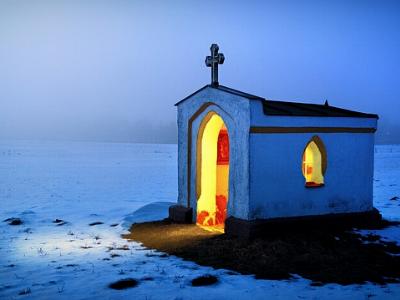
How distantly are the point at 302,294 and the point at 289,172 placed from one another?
4942mm

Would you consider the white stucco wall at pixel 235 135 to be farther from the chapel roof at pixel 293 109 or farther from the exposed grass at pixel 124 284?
the exposed grass at pixel 124 284

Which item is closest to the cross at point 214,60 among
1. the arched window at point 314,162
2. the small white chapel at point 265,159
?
the small white chapel at point 265,159

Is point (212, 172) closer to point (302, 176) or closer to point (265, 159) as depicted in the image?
point (265, 159)

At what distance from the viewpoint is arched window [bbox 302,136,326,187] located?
13298mm

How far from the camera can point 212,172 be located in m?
14.4

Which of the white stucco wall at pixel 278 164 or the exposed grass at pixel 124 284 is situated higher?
the white stucco wall at pixel 278 164

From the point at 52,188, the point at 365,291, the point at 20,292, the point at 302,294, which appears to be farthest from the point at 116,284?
the point at 52,188

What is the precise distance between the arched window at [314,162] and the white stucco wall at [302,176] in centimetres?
15

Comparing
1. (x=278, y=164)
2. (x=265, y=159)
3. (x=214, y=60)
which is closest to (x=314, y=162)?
(x=278, y=164)

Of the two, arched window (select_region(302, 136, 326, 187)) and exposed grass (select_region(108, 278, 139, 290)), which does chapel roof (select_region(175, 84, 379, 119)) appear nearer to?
arched window (select_region(302, 136, 326, 187))

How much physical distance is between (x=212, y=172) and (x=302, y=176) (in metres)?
2.90

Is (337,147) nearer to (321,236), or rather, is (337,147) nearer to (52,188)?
(321,236)

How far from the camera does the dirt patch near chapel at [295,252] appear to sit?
30.7 ft

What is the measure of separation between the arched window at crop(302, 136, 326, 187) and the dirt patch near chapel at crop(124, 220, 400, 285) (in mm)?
1426
